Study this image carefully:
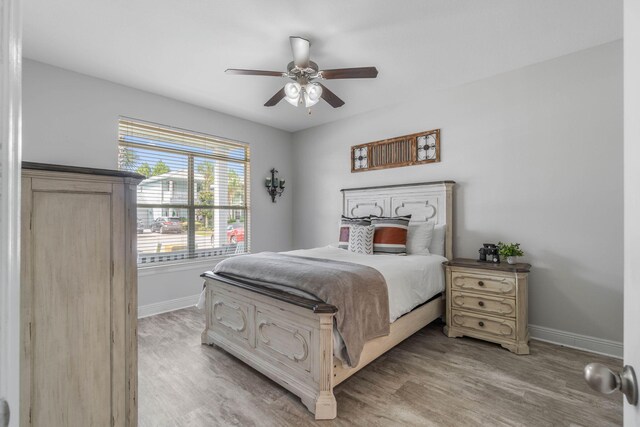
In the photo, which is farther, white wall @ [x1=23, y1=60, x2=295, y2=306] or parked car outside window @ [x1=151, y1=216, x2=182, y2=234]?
parked car outside window @ [x1=151, y1=216, x2=182, y2=234]

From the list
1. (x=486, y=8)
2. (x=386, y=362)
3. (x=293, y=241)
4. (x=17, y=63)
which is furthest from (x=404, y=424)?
(x=293, y=241)

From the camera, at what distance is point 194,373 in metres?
2.27

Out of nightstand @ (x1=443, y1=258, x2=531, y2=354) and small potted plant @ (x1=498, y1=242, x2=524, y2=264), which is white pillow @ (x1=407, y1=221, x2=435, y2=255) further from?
small potted plant @ (x1=498, y1=242, x2=524, y2=264)

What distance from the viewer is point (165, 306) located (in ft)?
12.2

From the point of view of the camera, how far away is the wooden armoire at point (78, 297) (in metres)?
1.01

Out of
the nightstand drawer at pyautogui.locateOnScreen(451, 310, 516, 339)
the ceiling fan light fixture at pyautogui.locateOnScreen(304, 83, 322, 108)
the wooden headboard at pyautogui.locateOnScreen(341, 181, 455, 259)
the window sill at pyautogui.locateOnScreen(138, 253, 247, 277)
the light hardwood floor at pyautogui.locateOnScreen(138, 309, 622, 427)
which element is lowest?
the light hardwood floor at pyautogui.locateOnScreen(138, 309, 622, 427)

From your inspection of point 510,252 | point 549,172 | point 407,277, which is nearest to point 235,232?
point 407,277

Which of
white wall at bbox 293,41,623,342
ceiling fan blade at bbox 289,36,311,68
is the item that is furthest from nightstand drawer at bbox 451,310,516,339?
ceiling fan blade at bbox 289,36,311,68

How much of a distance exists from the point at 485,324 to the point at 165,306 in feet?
11.7

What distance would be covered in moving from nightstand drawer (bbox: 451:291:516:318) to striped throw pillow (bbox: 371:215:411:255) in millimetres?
671

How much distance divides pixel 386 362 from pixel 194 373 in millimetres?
1502

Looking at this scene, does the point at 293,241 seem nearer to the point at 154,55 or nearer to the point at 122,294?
the point at 154,55

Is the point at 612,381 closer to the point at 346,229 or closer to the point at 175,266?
the point at 346,229

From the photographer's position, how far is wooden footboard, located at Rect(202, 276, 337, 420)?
1831 mm
